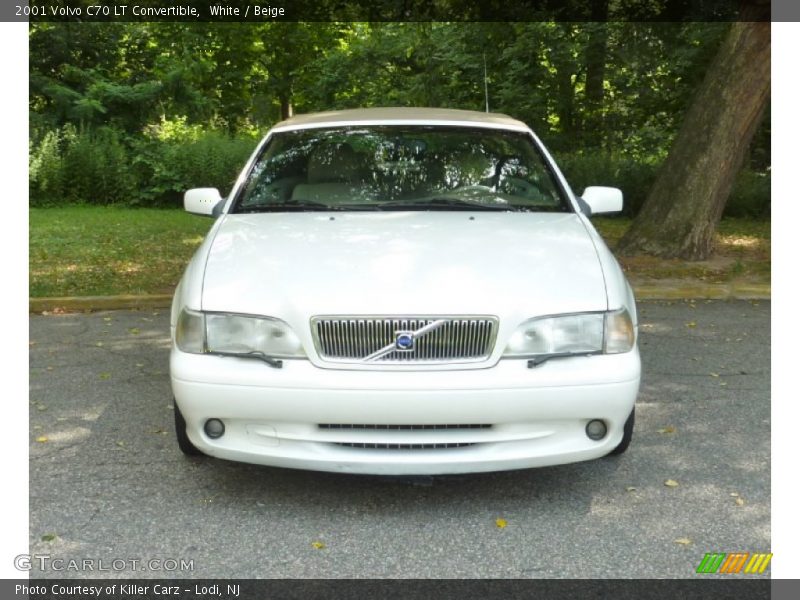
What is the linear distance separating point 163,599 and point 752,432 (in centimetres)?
313

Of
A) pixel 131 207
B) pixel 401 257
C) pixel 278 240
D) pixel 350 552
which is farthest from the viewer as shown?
pixel 131 207

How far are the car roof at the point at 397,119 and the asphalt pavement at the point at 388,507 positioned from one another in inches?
71.3

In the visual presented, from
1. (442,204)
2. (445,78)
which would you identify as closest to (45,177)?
(445,78)

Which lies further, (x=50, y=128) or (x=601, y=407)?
(x=50, y=128)

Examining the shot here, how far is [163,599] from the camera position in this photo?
9.88 ft

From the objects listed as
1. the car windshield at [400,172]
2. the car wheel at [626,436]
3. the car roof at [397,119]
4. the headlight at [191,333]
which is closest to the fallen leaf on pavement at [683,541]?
the car wheel at [626,436]

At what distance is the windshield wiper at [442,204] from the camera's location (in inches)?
179

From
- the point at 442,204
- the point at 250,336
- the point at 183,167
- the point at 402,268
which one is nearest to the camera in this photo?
the point at 250,336

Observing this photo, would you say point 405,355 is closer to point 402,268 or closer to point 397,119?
point 402,268

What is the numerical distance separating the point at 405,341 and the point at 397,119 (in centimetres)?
216

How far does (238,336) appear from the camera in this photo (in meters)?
3.48

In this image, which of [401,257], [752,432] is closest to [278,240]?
[401,257]

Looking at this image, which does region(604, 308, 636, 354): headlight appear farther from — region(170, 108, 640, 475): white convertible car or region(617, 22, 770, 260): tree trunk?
region(617, 22, 770, 260): tree trunk

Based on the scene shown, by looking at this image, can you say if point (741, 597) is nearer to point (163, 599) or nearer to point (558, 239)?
point (558, 239)
